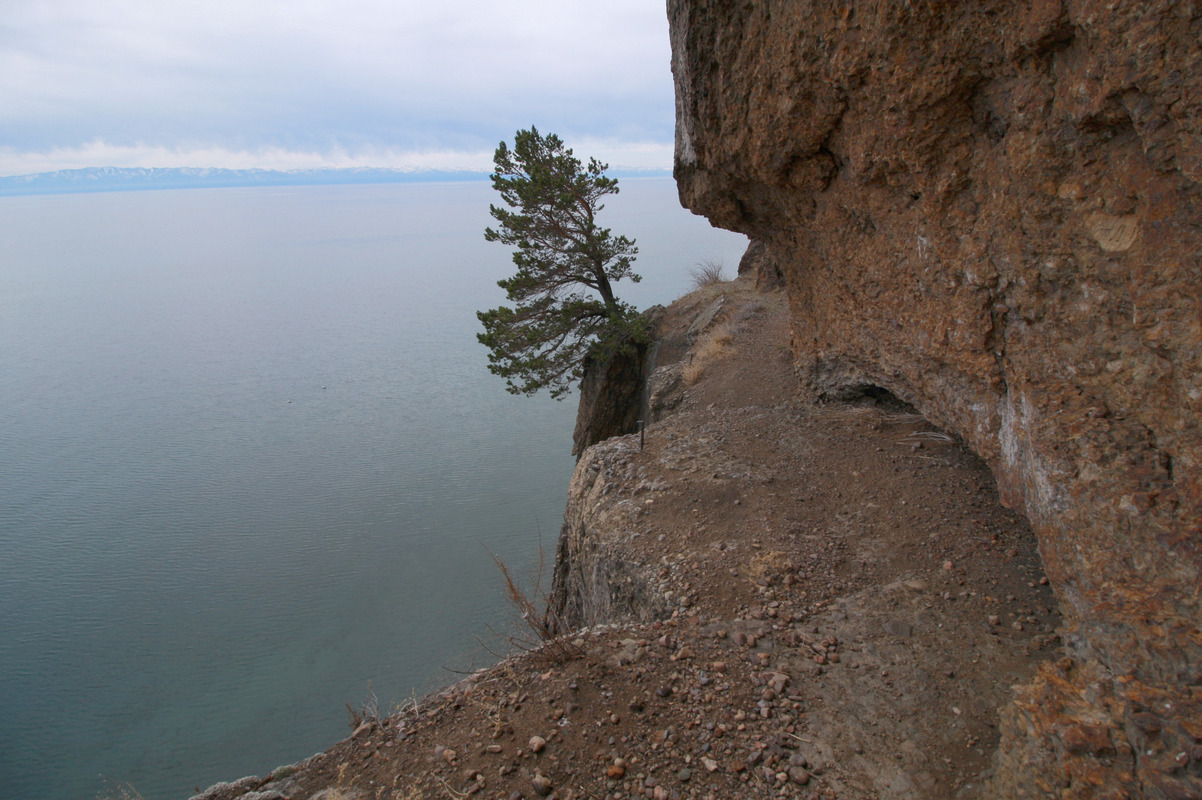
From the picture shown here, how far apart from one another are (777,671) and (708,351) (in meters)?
10.3

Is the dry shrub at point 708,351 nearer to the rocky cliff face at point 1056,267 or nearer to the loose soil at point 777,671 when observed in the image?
the loose soil at point 777,671

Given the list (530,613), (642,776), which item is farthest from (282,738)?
(642,776)

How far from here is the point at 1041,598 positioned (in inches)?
197

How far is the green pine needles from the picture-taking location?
15.2 m

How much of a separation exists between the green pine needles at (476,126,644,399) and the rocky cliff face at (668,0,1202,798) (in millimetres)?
9029

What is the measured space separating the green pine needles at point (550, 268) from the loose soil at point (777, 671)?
9140 mm

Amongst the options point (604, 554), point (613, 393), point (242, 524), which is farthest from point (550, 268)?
point (242, 524)

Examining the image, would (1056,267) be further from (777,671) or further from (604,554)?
(604,554)

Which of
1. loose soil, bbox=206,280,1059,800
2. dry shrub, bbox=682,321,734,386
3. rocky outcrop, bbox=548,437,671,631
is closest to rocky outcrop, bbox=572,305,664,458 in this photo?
dry shrub, bbox=682,321,734,386

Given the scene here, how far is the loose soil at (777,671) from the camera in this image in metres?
3.91

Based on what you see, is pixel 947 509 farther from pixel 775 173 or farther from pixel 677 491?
pixel 775 173

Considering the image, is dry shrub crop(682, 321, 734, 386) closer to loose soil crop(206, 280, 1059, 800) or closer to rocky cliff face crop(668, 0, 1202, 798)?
loose soil crop(206, 280, 1059, 800)

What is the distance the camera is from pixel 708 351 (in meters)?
14.4

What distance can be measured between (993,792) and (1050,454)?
6.59 feet
